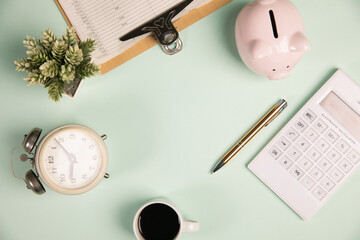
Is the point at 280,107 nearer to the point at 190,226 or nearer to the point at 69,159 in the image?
the point at 190,226

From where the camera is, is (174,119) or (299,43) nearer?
(299,43)

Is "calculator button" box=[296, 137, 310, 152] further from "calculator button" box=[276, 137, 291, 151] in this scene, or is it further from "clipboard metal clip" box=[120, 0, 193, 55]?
"clipboard metal clip" box=[120, 0, 193, 55]

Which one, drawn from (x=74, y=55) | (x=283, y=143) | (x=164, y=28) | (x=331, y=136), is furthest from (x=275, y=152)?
(x=74, y=55)

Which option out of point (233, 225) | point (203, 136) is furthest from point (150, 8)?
point (233, 225)

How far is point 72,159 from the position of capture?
646 millimetres

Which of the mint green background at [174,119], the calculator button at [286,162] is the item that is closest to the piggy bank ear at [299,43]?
the mint green background at [174,119]

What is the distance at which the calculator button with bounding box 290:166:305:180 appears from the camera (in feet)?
2.30

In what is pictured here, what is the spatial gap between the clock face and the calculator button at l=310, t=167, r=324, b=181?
468 mm

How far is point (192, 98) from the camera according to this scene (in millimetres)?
720

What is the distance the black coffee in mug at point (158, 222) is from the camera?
2.20 ft

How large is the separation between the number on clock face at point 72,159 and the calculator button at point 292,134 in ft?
1.40

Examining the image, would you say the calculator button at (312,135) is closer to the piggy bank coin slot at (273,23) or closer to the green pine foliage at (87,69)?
the piggy bank coin slot at (273,23)

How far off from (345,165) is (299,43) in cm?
32

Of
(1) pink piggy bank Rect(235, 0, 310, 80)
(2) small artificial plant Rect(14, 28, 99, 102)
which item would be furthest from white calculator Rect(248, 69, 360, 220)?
(2) small artificial plant Rect(14, 28, 99, 102)
